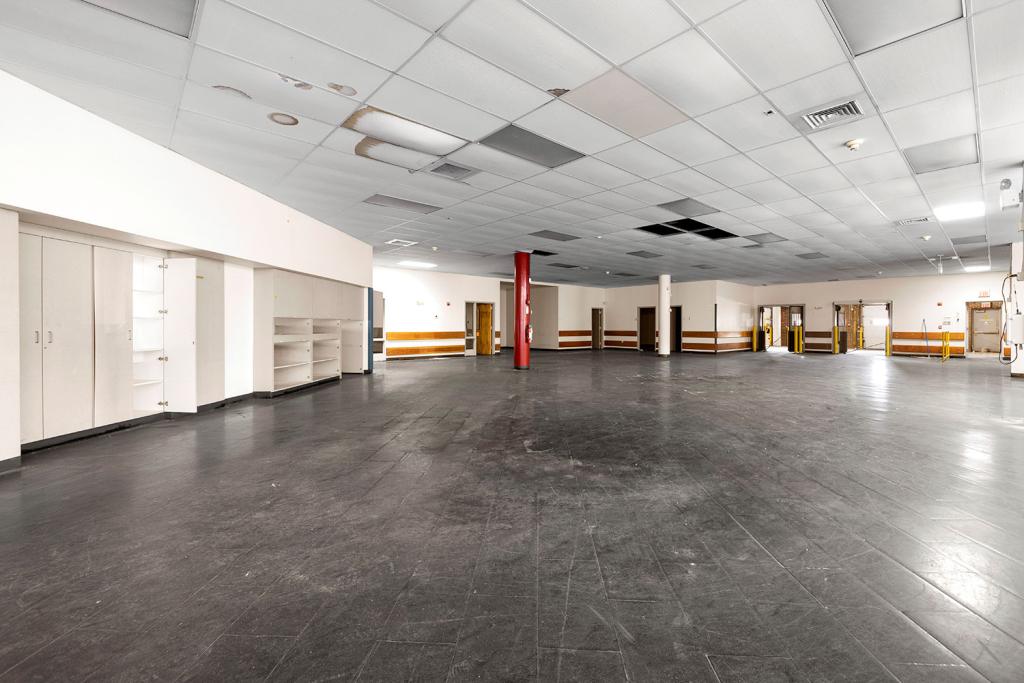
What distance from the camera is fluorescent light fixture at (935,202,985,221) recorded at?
296 inches

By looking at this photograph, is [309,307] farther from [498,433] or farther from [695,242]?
[695,242]

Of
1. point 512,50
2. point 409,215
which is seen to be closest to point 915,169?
point 512,50

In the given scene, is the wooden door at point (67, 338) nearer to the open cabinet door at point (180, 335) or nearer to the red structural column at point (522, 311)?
the open cabinet door at point (180, 335)

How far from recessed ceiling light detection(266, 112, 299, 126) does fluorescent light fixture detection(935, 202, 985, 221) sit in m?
10.2

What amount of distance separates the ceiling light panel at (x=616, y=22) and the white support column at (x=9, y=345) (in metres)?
4.71

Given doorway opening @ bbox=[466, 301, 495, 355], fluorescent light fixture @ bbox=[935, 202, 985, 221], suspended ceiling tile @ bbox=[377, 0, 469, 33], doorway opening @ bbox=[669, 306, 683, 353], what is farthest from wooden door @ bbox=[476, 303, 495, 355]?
suspended ceiling tile @ bbox=[377, 0, 469, 33]

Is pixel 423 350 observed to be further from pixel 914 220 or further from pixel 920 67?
pixel 920 67

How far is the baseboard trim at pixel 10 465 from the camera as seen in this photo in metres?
3.72

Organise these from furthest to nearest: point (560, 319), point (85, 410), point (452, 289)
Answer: point (560, 319)
point (452, 289)
point (85, 410)

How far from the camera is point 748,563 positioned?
7.50ft

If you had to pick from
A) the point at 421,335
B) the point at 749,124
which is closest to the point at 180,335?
the point at 749,124

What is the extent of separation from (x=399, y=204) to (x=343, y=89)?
12.0ft

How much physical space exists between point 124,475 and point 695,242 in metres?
11.3

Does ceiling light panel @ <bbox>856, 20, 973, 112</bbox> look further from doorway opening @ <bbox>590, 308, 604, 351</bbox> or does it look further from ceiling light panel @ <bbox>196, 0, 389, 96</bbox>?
doorway opening @ <bbox>590, 308, 604, 351</bbox>
